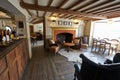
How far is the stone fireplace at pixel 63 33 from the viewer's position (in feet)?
20.6

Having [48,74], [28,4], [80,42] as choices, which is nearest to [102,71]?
[48,74]

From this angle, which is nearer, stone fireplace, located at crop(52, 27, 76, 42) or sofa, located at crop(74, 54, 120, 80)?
sofa, located at crop(74, 54, 120, 80)

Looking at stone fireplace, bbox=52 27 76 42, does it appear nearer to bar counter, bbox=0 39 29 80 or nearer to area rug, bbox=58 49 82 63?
area rug, bbox=58 49 82 63

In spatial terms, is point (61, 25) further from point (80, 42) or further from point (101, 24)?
point (101, 24)

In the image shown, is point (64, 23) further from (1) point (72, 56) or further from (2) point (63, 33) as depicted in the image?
(1) point (72, 56)

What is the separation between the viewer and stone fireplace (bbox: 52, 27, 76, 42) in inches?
247

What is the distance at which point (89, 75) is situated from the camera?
1.65 meters

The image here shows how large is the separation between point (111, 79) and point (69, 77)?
4.47 ft

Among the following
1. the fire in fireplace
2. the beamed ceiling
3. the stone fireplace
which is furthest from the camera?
the fire in fireplace

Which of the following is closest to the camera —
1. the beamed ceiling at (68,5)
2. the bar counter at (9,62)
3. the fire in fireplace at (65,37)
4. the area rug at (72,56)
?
the bar counter at (9,62)

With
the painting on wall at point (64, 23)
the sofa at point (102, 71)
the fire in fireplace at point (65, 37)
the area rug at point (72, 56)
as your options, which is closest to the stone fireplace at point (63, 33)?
the fire in fireplace at point (65, 37)

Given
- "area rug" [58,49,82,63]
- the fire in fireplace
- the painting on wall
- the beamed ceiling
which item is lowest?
"area rug" [58,49,82,63]

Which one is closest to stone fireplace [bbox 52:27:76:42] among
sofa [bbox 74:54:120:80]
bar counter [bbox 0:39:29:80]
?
bar counter [bbox 0:39:29:80]

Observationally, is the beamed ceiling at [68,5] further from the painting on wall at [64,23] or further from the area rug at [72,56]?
the painting on wall at [64,23]
